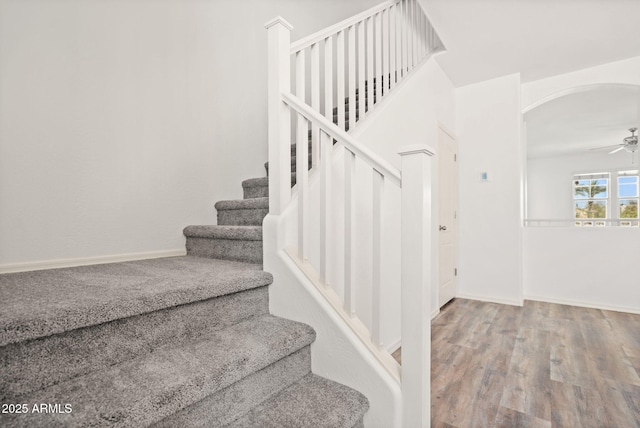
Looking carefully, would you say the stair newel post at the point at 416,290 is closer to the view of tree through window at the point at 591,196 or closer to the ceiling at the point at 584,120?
the ceiling at the point at 584,120

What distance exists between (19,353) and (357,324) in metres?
1.10

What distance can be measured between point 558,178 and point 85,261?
9677 millimetres

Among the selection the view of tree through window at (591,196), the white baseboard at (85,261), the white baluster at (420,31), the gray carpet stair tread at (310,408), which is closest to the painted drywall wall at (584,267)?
the white baluster at (420,31)

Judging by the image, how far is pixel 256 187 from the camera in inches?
96.3

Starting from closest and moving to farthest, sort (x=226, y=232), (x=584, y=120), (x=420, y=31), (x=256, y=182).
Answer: (x=226, y=232) → (x=256, y=182) → (x=420, y=31) → (x=584, y=120)

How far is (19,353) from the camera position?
851mm

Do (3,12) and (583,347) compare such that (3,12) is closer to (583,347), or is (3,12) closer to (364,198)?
(364,198)

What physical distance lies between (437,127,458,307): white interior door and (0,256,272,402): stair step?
96.8 inches

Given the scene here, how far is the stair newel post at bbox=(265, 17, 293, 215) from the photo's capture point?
1591mm

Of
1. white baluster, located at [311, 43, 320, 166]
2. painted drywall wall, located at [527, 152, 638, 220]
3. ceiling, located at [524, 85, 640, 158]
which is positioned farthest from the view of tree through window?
white baluster, located at [311, 43, 320, 166]

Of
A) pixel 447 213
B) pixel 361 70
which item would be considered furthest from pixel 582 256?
pixel 361 70

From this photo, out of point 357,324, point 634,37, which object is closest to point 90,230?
point 357,324

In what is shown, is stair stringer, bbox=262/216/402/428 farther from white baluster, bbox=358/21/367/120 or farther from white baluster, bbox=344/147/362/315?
white baluster, bbox=358/21/367/120

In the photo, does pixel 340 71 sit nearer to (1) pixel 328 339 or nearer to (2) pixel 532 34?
(1) pixel 328 339
